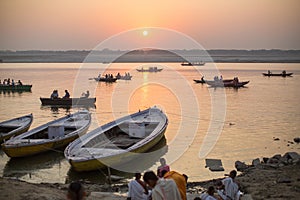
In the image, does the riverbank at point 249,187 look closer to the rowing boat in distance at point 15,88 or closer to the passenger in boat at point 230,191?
the passenger in boat at point 230,191

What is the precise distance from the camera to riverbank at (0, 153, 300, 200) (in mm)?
9188

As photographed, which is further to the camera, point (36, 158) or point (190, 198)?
point (36, 158)

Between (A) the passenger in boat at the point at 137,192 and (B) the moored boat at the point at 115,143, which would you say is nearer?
(A) the passenger in boat at the point at 137,192

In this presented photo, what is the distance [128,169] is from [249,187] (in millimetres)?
5071

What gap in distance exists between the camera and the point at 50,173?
14.4 meters

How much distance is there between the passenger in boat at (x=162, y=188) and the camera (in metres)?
5.24

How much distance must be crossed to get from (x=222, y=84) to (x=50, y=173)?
3675 centimetres

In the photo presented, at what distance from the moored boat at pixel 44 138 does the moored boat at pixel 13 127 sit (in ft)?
3.66

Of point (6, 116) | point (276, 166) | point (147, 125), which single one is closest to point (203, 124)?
point (147, 125)

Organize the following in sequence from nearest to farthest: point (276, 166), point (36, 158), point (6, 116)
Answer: point (276, 166) < point (36, 158) < point (6, 116)

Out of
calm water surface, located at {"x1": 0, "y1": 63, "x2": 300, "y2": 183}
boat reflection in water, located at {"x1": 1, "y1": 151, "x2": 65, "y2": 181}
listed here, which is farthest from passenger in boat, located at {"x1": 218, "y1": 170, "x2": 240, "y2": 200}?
boat reflection in water, located at {"x1": 1, "y1": 151, "x2": 65, "y2": 181}

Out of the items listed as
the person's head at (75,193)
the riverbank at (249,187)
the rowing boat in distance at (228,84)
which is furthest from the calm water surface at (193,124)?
the person's head at (75,193)

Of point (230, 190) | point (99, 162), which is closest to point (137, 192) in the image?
point (230, 190)

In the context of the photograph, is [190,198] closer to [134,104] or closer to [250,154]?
[250,154]
